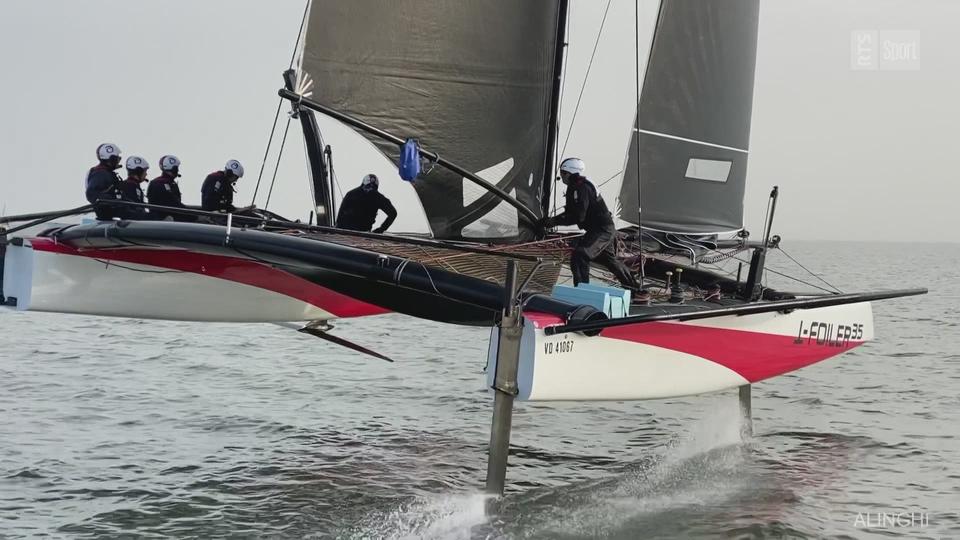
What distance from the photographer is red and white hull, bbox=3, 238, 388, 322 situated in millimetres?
7590

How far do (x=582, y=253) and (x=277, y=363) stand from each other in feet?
27.4

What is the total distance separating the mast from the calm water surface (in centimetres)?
247

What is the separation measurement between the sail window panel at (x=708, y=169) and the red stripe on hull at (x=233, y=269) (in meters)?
3.66

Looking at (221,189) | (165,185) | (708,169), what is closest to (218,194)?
(221,189)

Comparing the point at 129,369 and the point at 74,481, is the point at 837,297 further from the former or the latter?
the point at 129,369

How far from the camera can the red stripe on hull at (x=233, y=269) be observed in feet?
25.6

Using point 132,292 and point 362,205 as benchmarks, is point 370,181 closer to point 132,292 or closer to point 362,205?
point 362,205

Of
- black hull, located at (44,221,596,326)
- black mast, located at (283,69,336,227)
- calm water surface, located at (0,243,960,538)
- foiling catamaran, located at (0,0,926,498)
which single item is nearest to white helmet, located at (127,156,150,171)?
foiling catamaran, located at (0,0,926,498)

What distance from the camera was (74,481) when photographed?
24.7 ft

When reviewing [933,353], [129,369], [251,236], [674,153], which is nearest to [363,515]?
[251,236]

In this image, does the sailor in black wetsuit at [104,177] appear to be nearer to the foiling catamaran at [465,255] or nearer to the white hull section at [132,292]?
the foiling catamaran at [465,255]

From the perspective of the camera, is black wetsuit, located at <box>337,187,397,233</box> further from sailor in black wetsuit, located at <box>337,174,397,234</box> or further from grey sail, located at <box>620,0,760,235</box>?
grey sail, located at <box>620,0,760,235</box>

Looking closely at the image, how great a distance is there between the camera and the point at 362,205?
9.59m

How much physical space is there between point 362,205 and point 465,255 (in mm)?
1543
